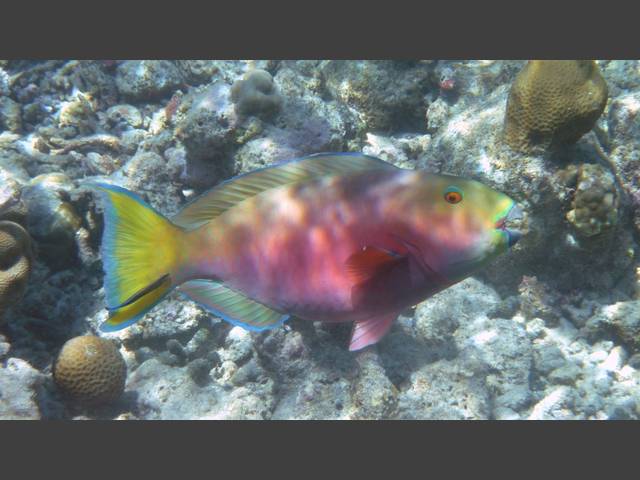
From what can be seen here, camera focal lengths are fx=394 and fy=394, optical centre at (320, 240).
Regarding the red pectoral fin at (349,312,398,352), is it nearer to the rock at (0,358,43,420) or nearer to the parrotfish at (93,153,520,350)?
the parrotfish at (93,153,520,350)

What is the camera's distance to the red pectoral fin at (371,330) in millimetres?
1915

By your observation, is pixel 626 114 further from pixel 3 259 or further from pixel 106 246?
pixel 3 259

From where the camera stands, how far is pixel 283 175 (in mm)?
1887

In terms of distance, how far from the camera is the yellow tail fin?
1845 millimetres

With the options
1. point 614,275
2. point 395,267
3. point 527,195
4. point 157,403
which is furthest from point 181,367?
point 614,275

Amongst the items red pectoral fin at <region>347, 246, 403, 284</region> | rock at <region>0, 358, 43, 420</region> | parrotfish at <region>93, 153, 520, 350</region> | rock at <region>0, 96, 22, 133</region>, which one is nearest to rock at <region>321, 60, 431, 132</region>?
parrotfish at <region>93, 153, 520, 350</region>

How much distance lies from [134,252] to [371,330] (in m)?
1.19

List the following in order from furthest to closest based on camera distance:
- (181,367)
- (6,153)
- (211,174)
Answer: (6,153) → (211,174) → (181,367)

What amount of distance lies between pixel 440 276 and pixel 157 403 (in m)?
3.94

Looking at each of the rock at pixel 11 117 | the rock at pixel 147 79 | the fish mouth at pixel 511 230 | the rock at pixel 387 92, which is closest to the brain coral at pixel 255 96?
the rock at pixel 387 92

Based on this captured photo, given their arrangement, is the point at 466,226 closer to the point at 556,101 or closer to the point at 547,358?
the point at 556,101

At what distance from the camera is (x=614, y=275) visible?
494 cm

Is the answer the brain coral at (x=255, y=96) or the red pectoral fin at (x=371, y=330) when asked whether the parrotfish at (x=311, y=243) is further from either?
the brain coral at (x=255, y=96)

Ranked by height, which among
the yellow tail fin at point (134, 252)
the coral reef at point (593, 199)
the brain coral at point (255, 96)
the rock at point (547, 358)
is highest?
the brain coral at point (255, 96)
